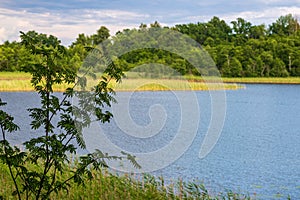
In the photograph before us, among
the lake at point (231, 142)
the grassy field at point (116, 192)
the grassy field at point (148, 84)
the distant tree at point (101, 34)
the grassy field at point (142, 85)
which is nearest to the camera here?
the grassy field at point (116, 192)

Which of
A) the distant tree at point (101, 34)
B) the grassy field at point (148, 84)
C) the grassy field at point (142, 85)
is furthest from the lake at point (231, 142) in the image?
the distant tree at point (101, 34)

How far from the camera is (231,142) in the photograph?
15.9 m

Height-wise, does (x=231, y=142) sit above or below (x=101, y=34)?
below

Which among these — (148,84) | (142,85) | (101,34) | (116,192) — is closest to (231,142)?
(116,192)

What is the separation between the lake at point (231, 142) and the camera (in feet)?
34.7

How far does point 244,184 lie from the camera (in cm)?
1043

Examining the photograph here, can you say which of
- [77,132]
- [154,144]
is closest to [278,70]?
[154,144]

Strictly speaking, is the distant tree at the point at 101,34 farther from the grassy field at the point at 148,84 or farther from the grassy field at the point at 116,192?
the grassy field at the point at 116,192

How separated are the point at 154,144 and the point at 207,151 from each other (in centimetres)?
171

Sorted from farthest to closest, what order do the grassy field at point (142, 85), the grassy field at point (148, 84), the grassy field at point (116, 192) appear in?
the grassy field at point (148, 84) → the grassy field at point (142, 85) → the grassy field at point (116, 192)

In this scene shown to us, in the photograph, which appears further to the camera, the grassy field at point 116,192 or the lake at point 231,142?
the lake at point 231,142

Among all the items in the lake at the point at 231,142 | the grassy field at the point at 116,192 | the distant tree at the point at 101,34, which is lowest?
the lake at the point at 231,142

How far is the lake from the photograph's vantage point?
34.7ft

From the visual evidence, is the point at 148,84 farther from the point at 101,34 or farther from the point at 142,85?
the point at 101,34
